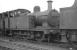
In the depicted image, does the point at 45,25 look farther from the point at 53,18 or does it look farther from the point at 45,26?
the point at 53,18

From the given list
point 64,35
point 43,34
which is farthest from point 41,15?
point 64,35

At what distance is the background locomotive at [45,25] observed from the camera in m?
9.88

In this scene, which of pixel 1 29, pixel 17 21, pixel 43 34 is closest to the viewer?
pixel 43 34

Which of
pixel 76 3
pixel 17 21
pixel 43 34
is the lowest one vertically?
pixel 43 34

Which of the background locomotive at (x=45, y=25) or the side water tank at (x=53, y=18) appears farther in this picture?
the side water tank at (x=53, y=18)

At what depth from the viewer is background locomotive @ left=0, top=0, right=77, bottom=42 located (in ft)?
32.4

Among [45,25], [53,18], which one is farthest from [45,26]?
[53,18]

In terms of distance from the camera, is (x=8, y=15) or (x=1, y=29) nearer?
(x=8, y=15)

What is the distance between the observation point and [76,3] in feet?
31.8

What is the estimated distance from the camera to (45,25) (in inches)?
505

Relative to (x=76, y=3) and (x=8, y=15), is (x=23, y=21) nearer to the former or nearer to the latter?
(x=8, y=15)

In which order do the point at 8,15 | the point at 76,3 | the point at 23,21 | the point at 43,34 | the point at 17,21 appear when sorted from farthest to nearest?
the point at 8,15 → the point at 17,21 → the point at 23,21 → the point at 43,34 → the point at 76,3

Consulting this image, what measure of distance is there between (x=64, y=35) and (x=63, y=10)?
197cm

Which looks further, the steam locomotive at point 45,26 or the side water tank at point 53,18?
the side water tank at point 53,18
